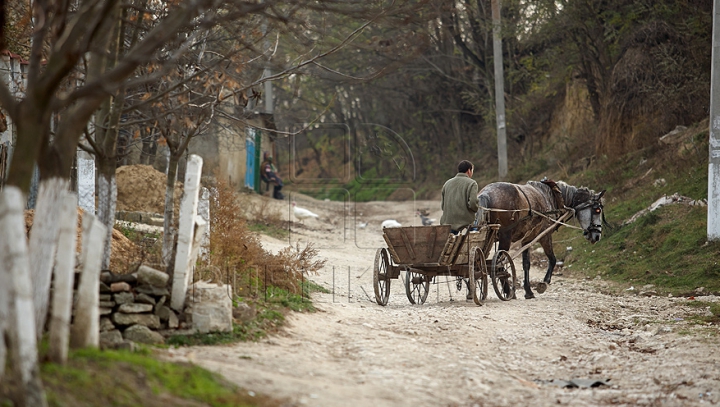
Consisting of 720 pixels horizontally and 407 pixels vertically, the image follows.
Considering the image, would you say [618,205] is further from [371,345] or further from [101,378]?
[101,378]

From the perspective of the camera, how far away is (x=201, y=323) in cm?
748

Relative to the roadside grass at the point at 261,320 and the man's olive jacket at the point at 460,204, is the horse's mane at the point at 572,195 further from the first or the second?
the roadside grass at the point at 261,320

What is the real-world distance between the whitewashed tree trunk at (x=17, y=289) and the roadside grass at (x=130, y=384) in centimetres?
17

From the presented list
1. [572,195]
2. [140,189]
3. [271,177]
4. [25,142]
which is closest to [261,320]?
[25,142]

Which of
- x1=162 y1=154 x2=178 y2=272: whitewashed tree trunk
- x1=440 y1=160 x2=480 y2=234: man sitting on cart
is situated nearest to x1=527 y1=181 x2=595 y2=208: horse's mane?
x1=440 y1=160 x2=480 y2=234: man sitting on cart

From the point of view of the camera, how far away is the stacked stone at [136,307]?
7.10m

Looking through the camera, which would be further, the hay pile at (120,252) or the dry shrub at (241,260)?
the dry shrub at (241,260)

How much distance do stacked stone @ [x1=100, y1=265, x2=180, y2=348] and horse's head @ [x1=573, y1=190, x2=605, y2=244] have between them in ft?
28.8

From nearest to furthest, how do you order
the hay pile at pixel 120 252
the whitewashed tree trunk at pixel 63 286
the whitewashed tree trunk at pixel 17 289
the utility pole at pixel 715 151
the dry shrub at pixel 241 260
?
the whitewashed tree trunk at pixel 17 289
the whitewashed tree trunk at pixel 63 286
the hay pile at pixel 120 252
the dry shrub at pixel 241 260
the utility pole at pixel 715 151

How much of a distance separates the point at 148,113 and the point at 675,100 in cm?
1569

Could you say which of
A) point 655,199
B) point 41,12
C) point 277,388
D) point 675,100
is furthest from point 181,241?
point 675,100

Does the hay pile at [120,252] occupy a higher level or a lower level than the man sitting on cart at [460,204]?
lower

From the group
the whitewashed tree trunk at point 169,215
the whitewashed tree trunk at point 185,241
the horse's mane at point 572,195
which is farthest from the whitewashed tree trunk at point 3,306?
the horse's mane at point 572,195

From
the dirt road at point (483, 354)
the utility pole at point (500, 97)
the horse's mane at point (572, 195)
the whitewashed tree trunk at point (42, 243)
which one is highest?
the utility pole at point (500, 97)
